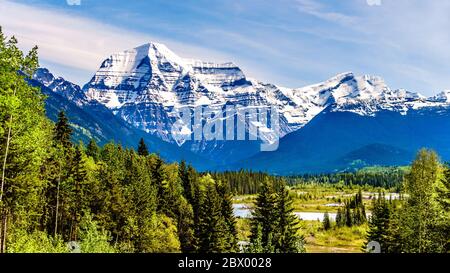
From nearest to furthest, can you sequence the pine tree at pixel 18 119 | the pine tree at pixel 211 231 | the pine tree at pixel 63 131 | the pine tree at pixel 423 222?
the pine tree at pixel 18 119 < the pine tree at pixel 423 222 < the pine tree at pixel 211 231 < the pine tree at pixel 63 131

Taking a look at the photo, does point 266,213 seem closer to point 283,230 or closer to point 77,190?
point 283,230

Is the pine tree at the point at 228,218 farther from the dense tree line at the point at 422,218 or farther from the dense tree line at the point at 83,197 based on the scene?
the dense tree line at the point at 422,218

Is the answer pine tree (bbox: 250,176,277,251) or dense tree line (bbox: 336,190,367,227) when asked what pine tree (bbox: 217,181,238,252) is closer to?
pine tree (bbox: 250,176,277,251)

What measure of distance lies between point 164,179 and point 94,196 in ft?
112

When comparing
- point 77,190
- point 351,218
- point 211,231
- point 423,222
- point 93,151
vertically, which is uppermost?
point 93,151

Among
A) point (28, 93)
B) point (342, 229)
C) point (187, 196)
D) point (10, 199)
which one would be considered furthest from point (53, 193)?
point (342, 229)

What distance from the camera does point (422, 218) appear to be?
5309 cm

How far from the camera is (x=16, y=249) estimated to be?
28625 millimetres

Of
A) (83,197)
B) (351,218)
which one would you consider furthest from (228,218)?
(351,218)

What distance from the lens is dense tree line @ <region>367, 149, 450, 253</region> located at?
48.3 meters

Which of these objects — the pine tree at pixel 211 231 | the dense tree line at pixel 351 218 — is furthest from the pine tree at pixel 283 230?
the dense tree line at pixel 351 218

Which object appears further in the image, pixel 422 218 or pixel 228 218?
pixel 228 218

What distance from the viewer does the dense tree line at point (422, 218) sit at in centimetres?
4828
